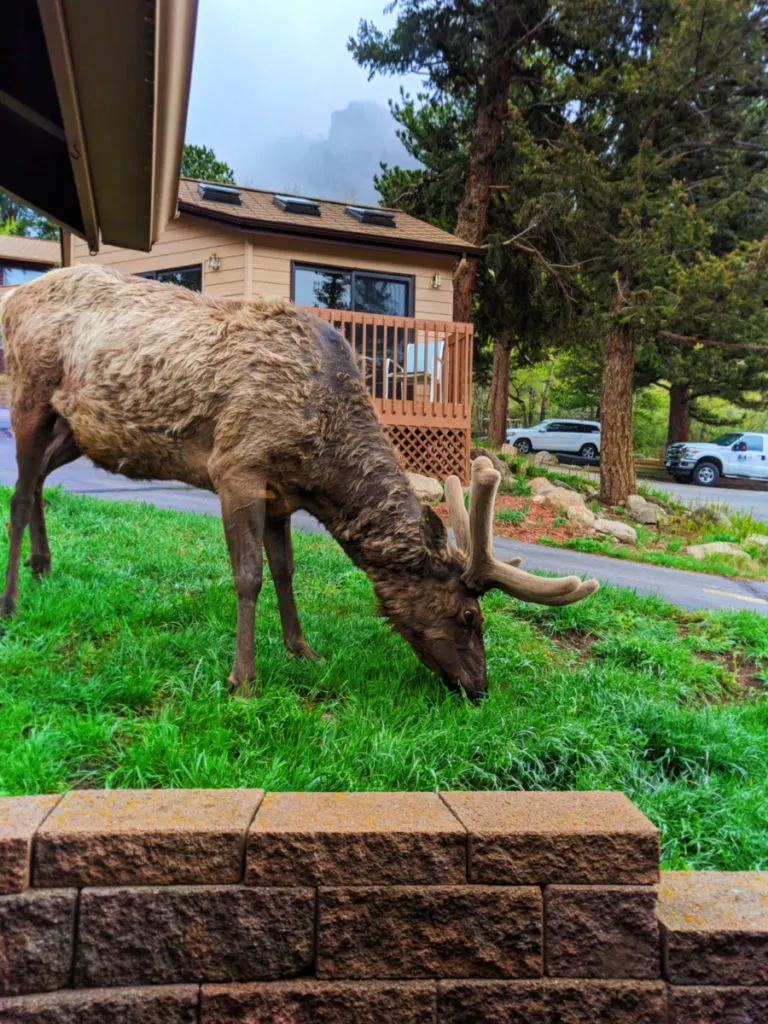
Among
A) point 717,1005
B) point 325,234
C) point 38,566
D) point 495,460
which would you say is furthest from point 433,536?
point 325,234

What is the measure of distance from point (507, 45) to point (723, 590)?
11.6m

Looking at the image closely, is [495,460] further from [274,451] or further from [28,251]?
[28,251]

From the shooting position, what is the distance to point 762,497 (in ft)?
70.8

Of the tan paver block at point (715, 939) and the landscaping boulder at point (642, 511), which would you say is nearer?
the tan paver block at point (715, 939)

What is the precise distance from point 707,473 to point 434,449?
1725 centimetres

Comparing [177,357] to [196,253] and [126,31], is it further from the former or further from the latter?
[196,253]

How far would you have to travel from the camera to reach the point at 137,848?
1.94m

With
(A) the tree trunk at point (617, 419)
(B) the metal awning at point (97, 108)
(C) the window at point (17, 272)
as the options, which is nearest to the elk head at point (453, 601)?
(B) the metal awning at point (97, 108)

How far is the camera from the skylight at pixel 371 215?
1413cm

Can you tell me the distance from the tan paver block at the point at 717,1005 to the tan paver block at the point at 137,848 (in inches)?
54.6

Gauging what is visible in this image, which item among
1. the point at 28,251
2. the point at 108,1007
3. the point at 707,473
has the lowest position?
the point at 108,1007

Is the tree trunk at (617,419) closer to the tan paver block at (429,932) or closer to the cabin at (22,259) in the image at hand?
the tan paver block at (429,932)

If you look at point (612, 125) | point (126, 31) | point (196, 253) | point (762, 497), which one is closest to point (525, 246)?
point (612, 125)

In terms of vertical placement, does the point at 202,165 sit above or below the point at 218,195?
above
